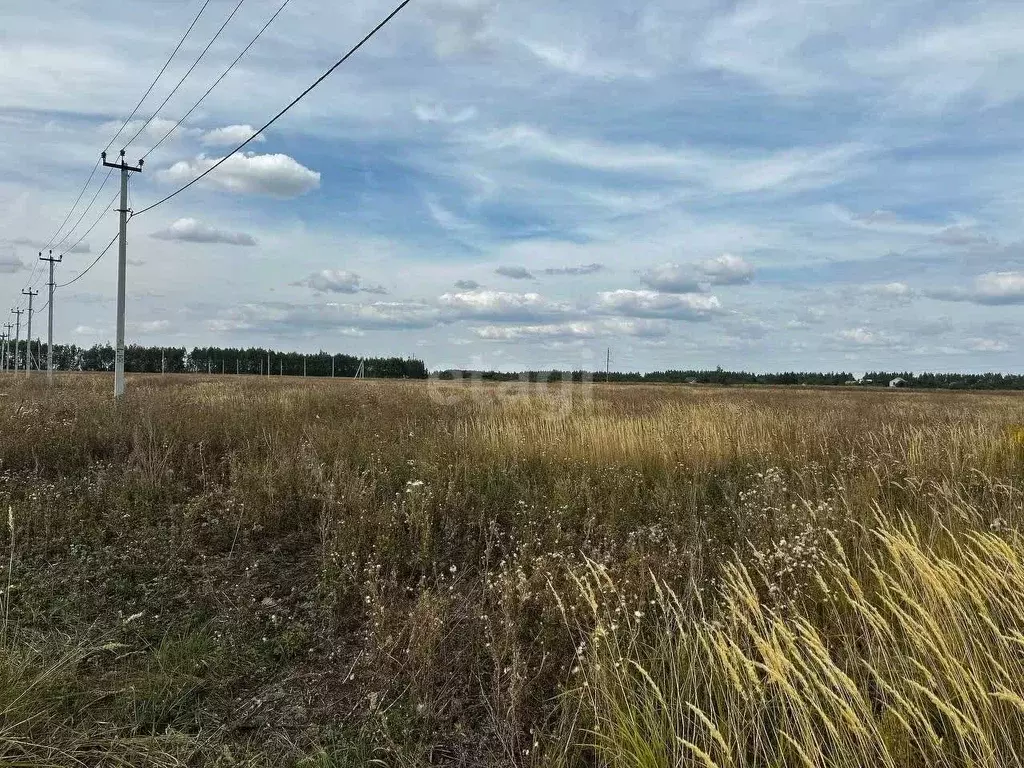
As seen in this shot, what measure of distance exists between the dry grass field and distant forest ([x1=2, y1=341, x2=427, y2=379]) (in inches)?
3452

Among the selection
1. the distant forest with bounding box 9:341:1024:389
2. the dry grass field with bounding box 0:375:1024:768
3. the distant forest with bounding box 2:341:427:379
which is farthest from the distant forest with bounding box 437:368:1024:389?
the dry grass field with bounding box 0:375:1024:768

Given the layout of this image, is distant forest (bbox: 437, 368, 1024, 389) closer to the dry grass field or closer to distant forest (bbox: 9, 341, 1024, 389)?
distant forest (bbox: 9, 341, 1024, 389)

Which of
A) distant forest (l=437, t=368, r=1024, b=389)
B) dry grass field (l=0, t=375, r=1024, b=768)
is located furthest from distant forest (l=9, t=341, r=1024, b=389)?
dry grass field (l=0, t=375, r=1024, b=768)

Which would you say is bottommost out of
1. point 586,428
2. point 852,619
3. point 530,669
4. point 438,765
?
point 438,765

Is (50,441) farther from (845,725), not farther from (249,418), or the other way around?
(845,725)

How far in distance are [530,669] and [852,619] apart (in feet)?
5.93

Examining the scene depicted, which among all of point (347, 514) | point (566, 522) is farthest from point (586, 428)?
point (347, 514)

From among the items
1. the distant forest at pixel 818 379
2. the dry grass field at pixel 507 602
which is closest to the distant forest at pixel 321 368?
the distant forest at pixel 818 379

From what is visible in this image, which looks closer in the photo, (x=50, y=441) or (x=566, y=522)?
(x=566, y=522)

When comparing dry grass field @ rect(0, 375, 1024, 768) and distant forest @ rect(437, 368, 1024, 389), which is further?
distant forest @ rect(437, 368, 1024, 389)

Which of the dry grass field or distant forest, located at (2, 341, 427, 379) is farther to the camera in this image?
distant forest, located at (2, 341, 427, 379)

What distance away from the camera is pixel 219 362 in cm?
10969

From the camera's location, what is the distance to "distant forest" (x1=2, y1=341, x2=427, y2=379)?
97062 mm

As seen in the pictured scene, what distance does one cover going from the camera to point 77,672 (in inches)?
132
